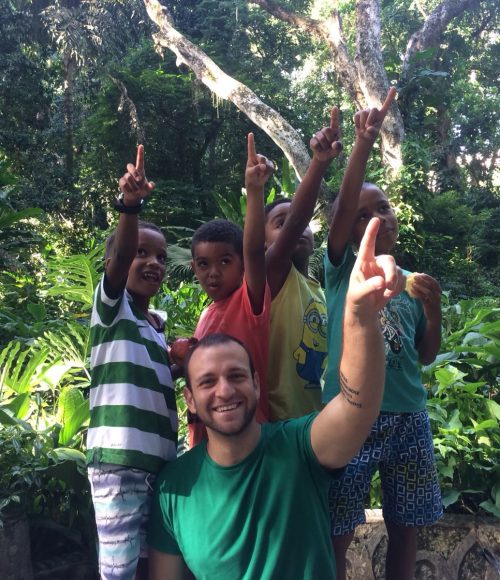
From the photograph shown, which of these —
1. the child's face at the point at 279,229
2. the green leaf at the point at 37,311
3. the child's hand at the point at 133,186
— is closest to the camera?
the child's hand at the point at 133,186

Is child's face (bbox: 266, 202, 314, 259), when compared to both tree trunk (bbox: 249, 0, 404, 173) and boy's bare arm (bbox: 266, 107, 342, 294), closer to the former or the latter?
boy's bare arm (bbox: 266, 107, 342, 294)

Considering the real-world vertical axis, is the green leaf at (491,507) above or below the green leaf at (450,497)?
below

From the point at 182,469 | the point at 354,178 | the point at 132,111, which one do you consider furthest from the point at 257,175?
the point at 132,111

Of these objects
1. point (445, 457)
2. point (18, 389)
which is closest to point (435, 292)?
point (445, 457)

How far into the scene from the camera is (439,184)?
603 inches

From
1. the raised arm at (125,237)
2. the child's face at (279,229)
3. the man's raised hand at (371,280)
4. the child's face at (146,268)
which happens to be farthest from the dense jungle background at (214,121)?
the man's raised hand at (371,280)

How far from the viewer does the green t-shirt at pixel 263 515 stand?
1283mm

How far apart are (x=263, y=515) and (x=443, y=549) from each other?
129 centimetres

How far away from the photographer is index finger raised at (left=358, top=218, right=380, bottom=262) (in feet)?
3.55

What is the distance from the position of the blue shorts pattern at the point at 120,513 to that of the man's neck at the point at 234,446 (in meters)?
0.27

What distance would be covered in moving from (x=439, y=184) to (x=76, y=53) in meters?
9.91

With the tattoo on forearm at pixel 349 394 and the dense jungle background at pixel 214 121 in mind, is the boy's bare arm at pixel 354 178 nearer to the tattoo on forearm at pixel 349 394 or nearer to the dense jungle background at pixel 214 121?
the tattoo on forearm at pixel 349 394

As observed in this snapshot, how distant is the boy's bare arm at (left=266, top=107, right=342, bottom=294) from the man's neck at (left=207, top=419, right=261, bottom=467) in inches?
22.8

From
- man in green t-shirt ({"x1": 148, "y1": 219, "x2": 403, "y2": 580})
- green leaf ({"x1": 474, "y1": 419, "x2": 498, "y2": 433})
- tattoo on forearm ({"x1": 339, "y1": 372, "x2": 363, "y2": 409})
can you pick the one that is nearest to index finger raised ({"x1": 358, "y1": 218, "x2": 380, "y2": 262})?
man in green t-shirt ({"x1": 148, "y1": 219, "x2": 403, "y2": 580})
